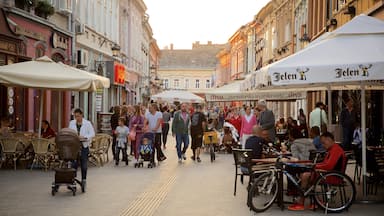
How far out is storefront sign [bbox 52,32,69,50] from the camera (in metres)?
22.8

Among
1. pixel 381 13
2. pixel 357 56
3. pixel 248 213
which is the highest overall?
pixel 381 13

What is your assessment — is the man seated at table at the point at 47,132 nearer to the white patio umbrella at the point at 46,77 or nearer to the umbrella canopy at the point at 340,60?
the white patio umbrella at the point at 46,77

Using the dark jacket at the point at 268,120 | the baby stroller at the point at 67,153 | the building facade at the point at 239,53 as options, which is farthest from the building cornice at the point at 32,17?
the building facade at the point at 239,53

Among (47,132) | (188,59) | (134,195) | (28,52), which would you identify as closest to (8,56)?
(28,52)

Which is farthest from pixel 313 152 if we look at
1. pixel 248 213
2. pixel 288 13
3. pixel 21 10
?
pixel 288 13

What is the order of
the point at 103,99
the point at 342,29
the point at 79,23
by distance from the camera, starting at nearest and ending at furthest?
the point at 342,29 < the point at 79,23 < the point at 103,99

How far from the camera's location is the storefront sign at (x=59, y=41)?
22.8m

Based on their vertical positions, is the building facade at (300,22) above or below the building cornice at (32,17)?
above

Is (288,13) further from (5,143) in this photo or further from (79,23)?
(5,143)

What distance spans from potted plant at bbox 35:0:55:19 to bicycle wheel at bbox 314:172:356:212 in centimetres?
1349

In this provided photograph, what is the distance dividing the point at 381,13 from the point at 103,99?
2059 centimetres

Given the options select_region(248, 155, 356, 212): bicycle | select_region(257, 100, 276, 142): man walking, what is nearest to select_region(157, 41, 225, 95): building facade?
select_region(257, 100, 276, 142): man walking

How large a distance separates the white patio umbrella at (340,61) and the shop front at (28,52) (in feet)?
29.4

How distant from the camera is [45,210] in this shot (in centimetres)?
1004
